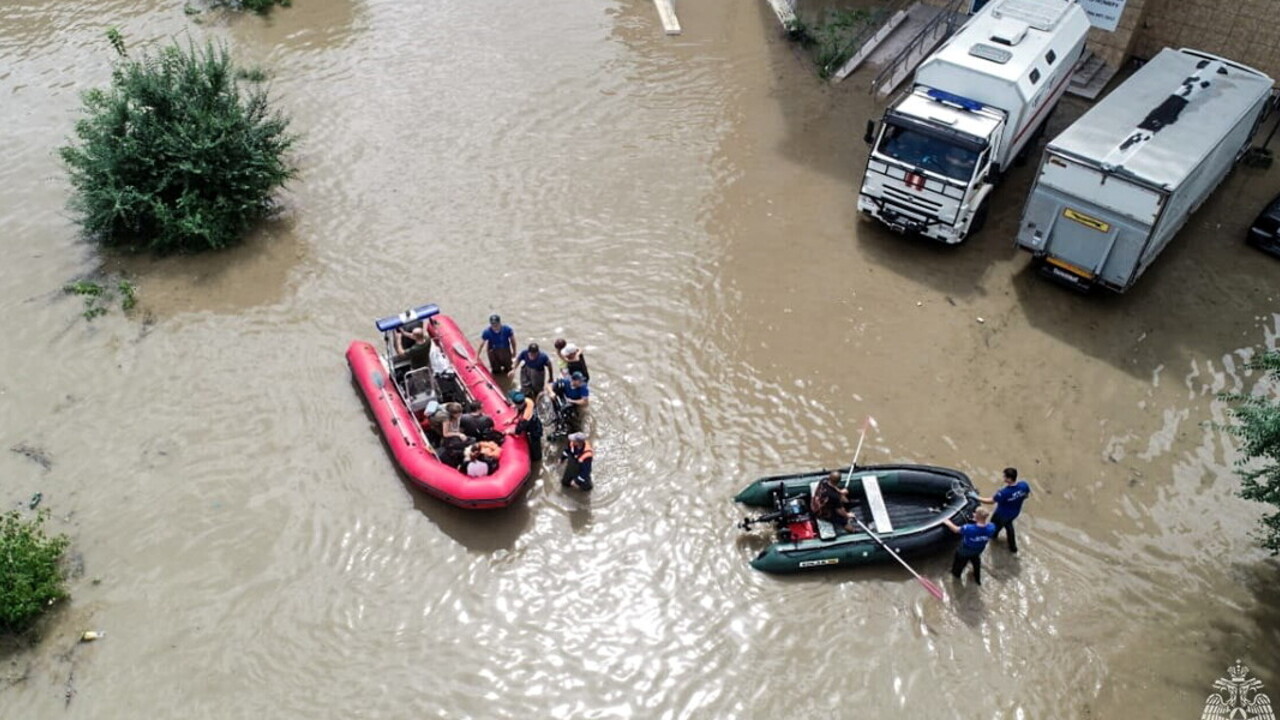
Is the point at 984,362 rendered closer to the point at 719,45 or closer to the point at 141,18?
the point at 719,45

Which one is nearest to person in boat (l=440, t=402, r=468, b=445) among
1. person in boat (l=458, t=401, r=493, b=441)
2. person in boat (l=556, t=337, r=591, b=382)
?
person in boat (l=458, t=401, r=493, b=441)

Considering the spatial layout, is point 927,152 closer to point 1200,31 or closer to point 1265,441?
point 1265,441

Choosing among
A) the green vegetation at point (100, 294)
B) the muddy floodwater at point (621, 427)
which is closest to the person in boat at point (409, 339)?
the muddy floodwater at point (621, 427)

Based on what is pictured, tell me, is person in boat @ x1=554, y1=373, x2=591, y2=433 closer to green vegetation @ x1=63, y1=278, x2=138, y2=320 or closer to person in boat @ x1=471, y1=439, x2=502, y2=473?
person in boat @ x1=471, y1=439, x2=502, y2=473

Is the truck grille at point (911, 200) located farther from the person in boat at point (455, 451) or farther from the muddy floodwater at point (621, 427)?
the person in boat at point (455, 451)

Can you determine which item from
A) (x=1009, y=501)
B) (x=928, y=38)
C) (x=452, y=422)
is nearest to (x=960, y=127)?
(x=1009, y=501)

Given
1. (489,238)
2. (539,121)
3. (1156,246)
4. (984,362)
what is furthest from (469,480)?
(1156,246)
